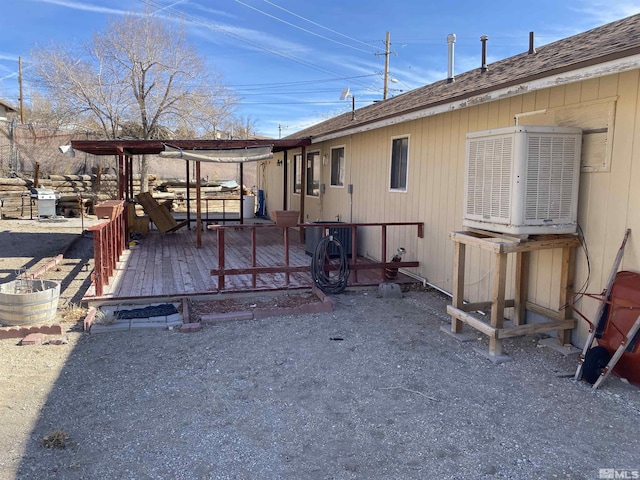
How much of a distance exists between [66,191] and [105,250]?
13865 mm

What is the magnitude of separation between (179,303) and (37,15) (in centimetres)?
1960

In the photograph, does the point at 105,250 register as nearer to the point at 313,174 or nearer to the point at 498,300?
the point at 498,300

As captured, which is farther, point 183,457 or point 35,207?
point 35,207

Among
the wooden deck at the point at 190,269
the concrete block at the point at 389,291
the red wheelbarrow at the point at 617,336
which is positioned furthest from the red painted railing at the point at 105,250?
the red wheelbarrow at the point at 617,336

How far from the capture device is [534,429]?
9.76ft

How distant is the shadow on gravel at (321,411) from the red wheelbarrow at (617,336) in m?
0.14

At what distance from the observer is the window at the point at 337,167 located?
9.51 meters

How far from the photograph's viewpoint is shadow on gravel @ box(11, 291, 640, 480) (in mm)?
2607

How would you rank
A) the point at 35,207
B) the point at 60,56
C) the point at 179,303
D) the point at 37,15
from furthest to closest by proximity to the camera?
the point at 37,15 < the point at 60,56 < the point at 35,207 < the point at 179,303

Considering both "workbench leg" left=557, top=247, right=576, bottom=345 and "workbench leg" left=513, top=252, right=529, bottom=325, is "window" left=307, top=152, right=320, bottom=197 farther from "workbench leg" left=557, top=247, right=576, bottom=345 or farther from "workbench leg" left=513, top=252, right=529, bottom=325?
"workbench leg" left=557, top=247, right=576, bottom=345

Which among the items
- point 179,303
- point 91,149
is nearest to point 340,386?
point 179,303

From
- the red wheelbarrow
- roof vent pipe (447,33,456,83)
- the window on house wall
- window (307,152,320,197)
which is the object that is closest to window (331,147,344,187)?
window (307,152,320,197)

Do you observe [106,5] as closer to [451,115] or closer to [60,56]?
[60,56]

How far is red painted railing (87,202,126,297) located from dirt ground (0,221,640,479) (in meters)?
0.96
